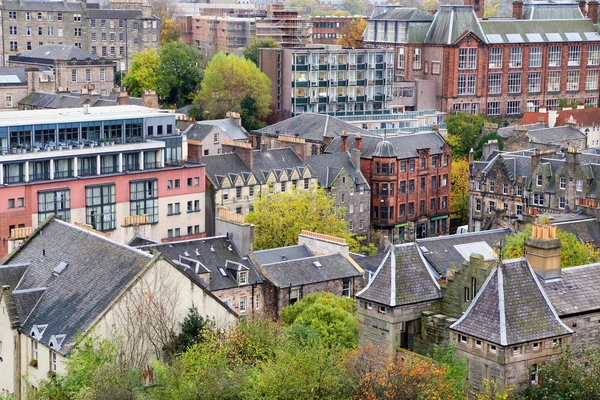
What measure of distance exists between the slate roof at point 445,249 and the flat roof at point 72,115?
30590mm

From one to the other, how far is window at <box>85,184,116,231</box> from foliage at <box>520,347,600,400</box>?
52.5 metres

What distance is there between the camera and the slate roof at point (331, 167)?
113625 millimetres

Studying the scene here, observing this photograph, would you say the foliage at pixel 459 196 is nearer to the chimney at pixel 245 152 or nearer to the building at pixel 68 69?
the chimney at pixel 245 152

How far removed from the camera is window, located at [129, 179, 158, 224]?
9838 cm

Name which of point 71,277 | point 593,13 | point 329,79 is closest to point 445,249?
point 71,277

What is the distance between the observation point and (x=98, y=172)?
97.6 meters

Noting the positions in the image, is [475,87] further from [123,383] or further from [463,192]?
[123,383]

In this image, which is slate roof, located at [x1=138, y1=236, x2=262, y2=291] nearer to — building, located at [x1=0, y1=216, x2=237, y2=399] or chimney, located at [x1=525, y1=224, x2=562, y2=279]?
building, located at [x1=0, y1=216, x2=237, y2=399]

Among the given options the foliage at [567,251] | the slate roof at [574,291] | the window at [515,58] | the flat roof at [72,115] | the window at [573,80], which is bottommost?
the foliage at [567,251]

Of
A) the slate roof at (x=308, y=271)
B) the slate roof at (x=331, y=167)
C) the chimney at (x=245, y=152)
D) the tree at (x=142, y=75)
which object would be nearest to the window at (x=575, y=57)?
the tree at (x=142, y=75)

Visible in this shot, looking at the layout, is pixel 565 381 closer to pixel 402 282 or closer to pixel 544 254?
pixel 544 254

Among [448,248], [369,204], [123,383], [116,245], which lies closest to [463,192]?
[369,204]

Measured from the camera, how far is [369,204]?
11825 centimetres

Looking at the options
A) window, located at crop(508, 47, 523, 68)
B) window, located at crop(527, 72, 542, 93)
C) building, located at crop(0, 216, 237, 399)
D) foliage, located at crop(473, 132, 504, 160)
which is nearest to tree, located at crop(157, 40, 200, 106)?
foliage, located at crop(473, 132, 504, 160)
